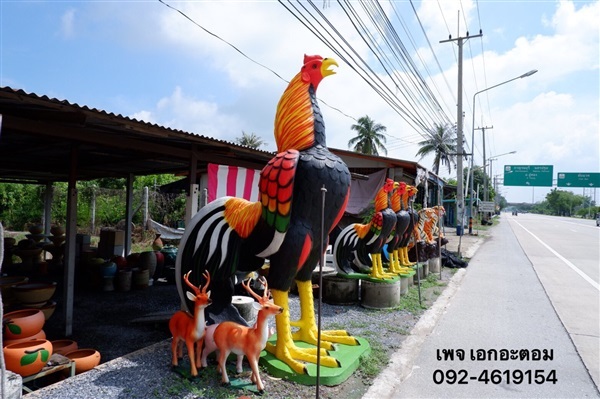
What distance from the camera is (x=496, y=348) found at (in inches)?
195

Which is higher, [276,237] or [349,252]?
[276,237]

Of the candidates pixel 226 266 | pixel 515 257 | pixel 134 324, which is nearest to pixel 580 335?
pixel 226 266

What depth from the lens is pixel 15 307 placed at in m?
4.68

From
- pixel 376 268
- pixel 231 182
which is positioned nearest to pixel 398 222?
pixel 376 268

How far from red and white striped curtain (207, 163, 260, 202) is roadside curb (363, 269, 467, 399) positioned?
9.22 feet

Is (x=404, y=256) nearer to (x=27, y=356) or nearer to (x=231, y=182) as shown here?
(x=231, y=182)

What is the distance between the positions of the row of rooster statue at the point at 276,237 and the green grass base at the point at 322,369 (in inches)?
2.2

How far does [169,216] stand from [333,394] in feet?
46.8

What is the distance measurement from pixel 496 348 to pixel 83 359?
485 cm

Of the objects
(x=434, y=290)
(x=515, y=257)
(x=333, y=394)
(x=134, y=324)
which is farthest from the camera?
(x=515, y=257)

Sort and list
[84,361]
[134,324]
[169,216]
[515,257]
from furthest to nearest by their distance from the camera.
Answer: [169,216], [515,257], [134,324], [84,361]

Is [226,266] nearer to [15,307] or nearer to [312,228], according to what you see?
[312,228]

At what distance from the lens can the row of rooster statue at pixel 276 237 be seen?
349 centimetres

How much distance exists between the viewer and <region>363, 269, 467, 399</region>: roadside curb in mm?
3682
